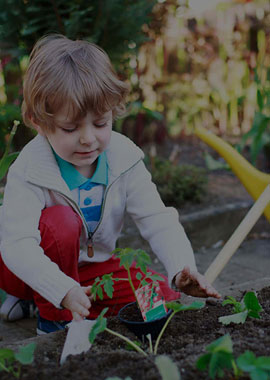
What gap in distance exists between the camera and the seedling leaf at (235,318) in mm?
1530

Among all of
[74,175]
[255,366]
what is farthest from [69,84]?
[255,366]

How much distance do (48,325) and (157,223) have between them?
0.49 metres

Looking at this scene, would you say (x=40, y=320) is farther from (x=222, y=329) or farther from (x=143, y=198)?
(x=222, y=329)

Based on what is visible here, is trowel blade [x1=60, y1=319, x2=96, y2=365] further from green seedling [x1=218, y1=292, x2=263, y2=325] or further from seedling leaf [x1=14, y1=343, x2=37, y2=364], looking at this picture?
green seedling [x1=218, y1=292, x2=263, y2=325]

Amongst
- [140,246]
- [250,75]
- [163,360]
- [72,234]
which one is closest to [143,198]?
[72,234]

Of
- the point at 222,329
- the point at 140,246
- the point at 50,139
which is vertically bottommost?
the point at 140,246

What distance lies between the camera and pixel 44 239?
186 cm

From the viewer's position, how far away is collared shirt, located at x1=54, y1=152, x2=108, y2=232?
1852 millimetres

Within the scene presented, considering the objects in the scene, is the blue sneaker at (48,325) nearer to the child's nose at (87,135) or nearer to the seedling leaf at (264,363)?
the child's nose at (87,135)

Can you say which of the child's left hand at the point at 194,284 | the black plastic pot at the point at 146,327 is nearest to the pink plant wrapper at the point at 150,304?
the black plastic pot at the point at 146,327

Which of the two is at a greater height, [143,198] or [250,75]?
[143,198]

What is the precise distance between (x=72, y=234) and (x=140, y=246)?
1.19 meters

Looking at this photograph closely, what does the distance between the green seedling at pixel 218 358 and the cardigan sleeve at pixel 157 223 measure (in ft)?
2.02

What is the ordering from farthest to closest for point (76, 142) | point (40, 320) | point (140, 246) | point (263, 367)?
point (140, 246) < point (40, 320) < point (76, 142) < point (263, 367)
